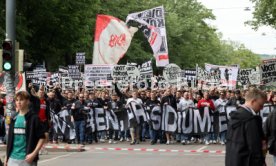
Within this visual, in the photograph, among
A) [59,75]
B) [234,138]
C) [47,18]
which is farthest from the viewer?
[47,18]

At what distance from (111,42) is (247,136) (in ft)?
71.2

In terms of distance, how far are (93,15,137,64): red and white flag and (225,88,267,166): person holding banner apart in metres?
21.1

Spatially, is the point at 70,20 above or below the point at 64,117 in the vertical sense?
above

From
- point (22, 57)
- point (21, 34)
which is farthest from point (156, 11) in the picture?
point (21, 34)

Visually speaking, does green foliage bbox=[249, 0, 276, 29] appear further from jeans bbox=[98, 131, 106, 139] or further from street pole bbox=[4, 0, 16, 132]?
street pole bbox=[4, 0, 16, 132]

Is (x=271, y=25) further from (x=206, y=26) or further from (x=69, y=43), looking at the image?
(x=206, y=26)

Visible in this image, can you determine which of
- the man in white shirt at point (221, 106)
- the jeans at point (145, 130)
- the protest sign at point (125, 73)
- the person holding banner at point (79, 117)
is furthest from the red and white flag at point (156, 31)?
the protest sign at point (125, 73)

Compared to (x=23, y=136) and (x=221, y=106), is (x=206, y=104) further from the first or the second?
(x=23, y=136)

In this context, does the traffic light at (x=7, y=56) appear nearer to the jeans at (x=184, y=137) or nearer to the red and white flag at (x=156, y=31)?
the jeans at (x=184, y=137)

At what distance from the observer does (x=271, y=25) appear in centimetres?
4762

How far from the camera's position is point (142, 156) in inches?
696

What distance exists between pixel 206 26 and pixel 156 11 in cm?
6122

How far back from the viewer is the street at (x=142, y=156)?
15916mm

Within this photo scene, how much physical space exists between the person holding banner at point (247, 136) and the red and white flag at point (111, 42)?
2109 cm
